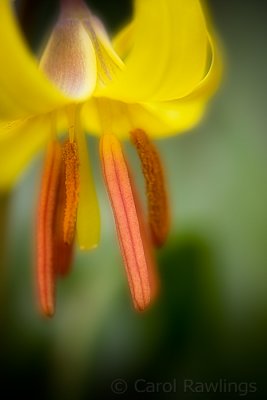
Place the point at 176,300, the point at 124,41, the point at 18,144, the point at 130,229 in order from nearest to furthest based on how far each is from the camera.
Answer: the point at 130,229 < the point at 124,41 < the point at 18,144 < the point at 176,300

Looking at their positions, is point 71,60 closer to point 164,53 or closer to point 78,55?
point 78,55

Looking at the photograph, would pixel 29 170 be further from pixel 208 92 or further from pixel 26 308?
pixel 208 92

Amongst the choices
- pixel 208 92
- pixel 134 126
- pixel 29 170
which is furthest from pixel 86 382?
pixel 208 92

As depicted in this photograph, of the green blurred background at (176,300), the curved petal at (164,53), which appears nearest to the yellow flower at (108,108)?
the curved petal at (164,53)

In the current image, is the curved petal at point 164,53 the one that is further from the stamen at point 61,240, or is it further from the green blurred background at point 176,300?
the green blurred background at point 176,300

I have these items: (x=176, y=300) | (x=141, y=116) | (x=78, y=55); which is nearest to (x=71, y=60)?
(x=78, y=55)

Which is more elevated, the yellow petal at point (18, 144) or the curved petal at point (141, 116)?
the yellow petal at point (18, 144)
